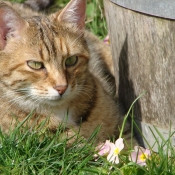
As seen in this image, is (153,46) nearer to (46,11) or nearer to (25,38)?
(25,38)

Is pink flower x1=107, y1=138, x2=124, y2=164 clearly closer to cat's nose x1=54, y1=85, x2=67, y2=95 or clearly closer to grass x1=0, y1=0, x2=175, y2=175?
grass x1=0, y1=0, x2=175, y2=175

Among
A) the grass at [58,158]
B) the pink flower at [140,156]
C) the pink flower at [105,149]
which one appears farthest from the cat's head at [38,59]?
the pink flower at [140,156]

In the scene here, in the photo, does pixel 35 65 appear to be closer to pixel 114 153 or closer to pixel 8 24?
pixel 8 24

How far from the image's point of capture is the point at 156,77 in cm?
312

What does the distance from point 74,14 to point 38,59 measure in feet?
1.47

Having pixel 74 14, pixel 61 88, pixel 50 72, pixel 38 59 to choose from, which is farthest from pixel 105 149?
pixel 74 14

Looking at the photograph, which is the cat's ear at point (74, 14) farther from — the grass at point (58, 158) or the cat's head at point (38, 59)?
the grass at point (58, 158)

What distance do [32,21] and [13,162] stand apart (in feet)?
3.15

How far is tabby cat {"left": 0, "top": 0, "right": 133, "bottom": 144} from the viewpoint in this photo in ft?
10.2

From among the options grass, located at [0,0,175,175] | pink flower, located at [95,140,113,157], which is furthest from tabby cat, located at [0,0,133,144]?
pink flower, located at [95,140,113,157]

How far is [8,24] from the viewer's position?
3135 millimetres

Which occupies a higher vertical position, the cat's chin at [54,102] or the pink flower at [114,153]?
the cat's chin at [54,102]

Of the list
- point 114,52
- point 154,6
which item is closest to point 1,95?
point 114,52

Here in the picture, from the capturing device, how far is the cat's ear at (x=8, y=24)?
10.1ft
